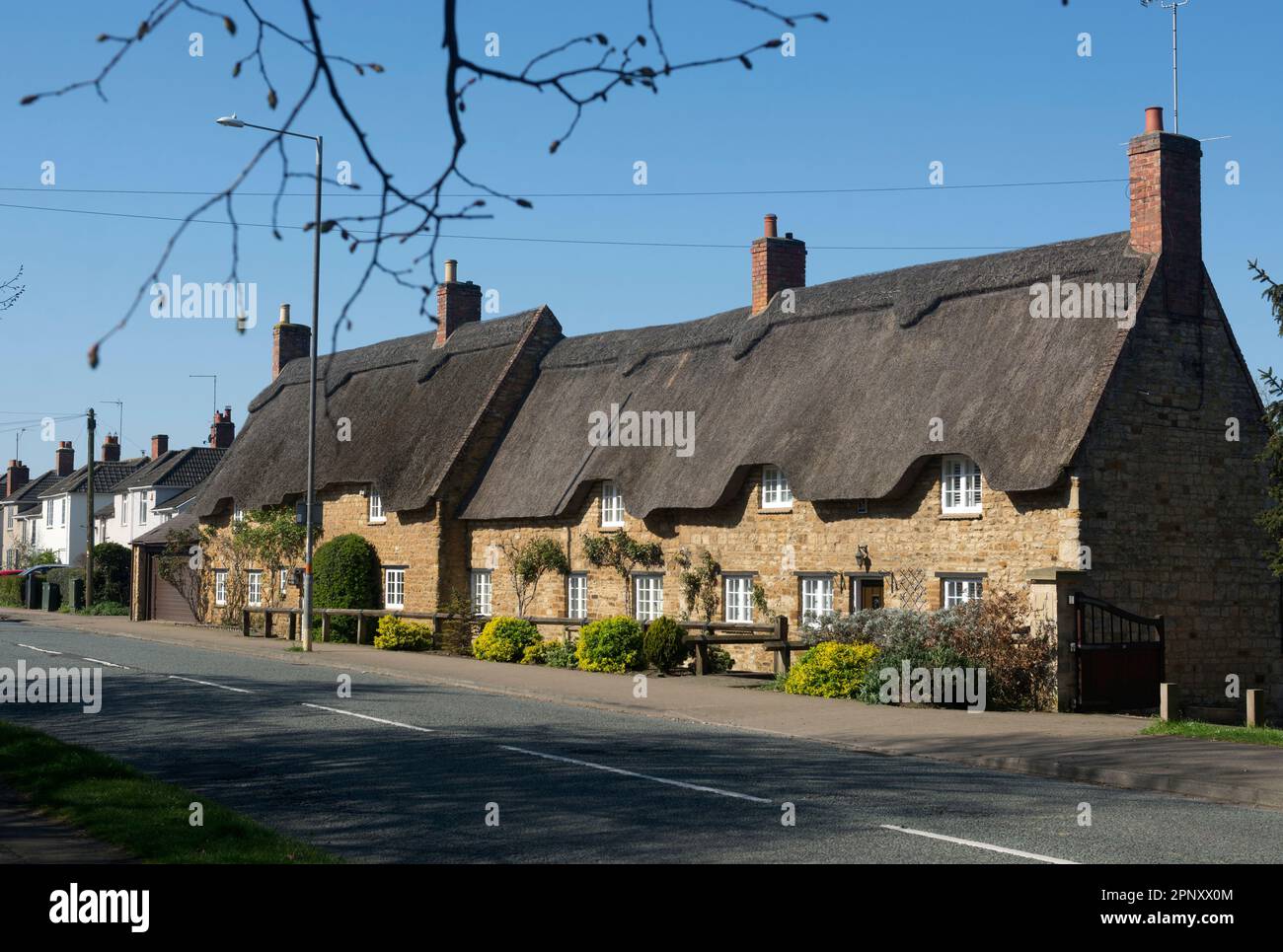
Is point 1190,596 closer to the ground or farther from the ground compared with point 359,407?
closer to the ground

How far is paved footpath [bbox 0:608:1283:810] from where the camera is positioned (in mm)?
13406

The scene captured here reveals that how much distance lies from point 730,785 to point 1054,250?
15193 mm

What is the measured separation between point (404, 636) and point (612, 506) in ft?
20.3

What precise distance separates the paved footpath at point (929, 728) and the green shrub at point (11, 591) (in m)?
37.5

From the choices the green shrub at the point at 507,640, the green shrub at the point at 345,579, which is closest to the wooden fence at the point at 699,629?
the green shrub at the point at 507,640

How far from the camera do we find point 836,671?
21.3 m

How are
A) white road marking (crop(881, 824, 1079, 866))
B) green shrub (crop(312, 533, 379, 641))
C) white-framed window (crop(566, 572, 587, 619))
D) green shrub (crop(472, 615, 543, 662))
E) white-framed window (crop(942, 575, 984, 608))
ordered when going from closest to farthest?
white road marking (crop(881, 824, 1079, 866)) → white-framed window (crop(942, 575, 984, 608)) → green shrub (crop(472, 615, 543, 662)) → white-framed window (crop(566, 572, 587, 619)) → green shrub (crop(312, 533, 379, 641))

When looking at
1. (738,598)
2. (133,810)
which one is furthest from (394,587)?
(133,810)

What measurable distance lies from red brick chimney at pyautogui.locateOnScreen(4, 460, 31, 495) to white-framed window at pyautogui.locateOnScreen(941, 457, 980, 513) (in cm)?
7977

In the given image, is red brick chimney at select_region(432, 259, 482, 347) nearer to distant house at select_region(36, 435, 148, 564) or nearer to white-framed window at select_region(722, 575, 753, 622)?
white-framed window at select_region(722, 575, 753, 622)

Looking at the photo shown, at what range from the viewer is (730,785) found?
39.7 feet

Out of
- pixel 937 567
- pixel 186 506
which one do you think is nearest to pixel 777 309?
pixel 937 567

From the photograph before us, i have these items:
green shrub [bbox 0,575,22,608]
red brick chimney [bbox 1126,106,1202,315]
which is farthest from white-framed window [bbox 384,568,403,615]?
green shrub [bbox 0,575,22,608]
